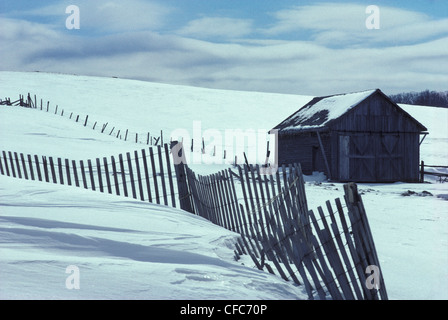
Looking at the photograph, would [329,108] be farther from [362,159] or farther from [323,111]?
[362,159]

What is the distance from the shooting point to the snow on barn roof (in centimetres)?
2502

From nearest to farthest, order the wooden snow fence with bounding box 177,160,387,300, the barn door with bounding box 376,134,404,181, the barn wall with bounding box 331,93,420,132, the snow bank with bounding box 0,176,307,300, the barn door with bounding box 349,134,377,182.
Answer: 1. the snow bank with bounding box 0,176,307,300
2. the wooden snow fence with bounding box 177,160,387,300
3. the barn door with bounding box 349,134,377,182
4. the barn wall with bounding box 331,93,420,132
5. the barn door with bounding box 376,134,404,181

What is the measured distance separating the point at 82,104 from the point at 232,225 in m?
50.9

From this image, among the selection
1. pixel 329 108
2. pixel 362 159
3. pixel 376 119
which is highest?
pixel 329 108

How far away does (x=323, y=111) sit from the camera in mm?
26844

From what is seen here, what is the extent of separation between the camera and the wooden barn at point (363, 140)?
24.6 m

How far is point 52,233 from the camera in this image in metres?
5.43

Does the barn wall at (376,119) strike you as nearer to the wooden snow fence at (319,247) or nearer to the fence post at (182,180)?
the fence post at (182,180)
